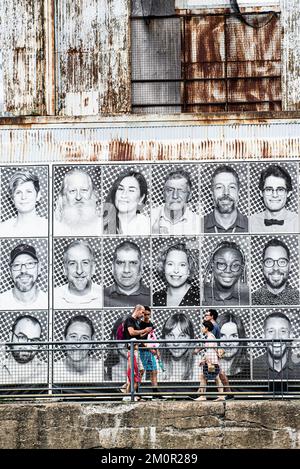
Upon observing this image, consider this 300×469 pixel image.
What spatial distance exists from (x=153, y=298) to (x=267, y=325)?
2138mm

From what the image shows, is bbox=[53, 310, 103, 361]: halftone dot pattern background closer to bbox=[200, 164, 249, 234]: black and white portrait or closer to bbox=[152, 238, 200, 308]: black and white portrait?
bbox=[152, 238, 200, 308]: black and white portrait

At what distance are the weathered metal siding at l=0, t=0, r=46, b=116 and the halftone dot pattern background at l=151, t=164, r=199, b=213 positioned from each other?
2.45 metres

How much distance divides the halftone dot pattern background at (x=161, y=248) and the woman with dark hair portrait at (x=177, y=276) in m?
0.04

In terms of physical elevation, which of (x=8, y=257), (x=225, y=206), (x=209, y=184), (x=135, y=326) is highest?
(x=209, y=184)

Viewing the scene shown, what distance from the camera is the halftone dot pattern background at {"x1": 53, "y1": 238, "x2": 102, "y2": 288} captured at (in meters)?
27.5

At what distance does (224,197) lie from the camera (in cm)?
2755

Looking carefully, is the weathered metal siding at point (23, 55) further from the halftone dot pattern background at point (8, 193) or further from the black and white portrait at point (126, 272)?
the black and white portrait at point (126, 272)

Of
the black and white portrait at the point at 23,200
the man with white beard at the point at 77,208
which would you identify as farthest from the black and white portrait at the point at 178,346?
the black and white portrait at the point at 23,200

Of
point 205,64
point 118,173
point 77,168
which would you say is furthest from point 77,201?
point 205,64

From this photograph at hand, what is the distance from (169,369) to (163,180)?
488cm

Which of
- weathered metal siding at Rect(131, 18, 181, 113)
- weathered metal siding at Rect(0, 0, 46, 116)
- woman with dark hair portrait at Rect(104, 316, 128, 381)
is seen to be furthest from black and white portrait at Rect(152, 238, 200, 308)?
weathered metal siding at Rect(0, 0, 46, 116)

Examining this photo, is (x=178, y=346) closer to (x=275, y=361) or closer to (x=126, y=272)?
(x=275, y=361)

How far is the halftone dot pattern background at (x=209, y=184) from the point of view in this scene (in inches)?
1083
